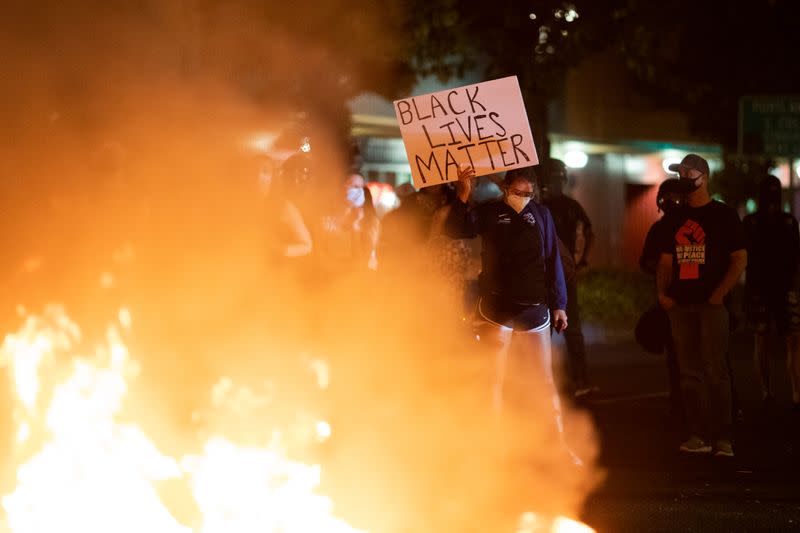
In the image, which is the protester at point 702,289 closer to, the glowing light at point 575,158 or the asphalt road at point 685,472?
the asphalt road at point 685,472

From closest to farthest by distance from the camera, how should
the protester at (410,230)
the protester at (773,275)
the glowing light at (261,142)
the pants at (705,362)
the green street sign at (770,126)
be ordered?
the pants at (705,362) → the protester at (410,230) → the glowing light at (261,142) → the protester at (773,275) → the green street sign at (770,126)

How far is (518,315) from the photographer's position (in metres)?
6.09

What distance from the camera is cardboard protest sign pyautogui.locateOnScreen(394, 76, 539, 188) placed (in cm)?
627

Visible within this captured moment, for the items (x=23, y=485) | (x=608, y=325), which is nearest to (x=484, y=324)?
(x=23, y=485)

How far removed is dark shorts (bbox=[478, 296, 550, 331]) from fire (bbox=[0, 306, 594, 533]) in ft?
5.06

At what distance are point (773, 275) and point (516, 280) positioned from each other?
2963 millimetres

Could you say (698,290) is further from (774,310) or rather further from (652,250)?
(774,310)

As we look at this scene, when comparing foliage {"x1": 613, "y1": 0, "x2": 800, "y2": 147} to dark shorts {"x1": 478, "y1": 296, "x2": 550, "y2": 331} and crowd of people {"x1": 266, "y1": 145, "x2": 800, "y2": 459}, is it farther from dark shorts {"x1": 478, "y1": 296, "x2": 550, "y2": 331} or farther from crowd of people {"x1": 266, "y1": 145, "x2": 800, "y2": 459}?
dark shorts {"x1": 478, "y1": 296, "x2": 550, "y2": 331}

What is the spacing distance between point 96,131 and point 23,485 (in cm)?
318

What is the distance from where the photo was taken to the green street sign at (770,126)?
48.6 feet

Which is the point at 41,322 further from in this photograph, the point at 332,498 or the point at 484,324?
the point at 484,324

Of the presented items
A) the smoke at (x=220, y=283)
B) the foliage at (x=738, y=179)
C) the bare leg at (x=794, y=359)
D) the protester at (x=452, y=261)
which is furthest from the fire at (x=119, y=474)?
the foliage at (x=738, y=179)

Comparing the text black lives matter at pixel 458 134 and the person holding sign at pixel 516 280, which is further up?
the text black lives matter at pixel 458 134

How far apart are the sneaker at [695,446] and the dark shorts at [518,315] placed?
1.19 metres
